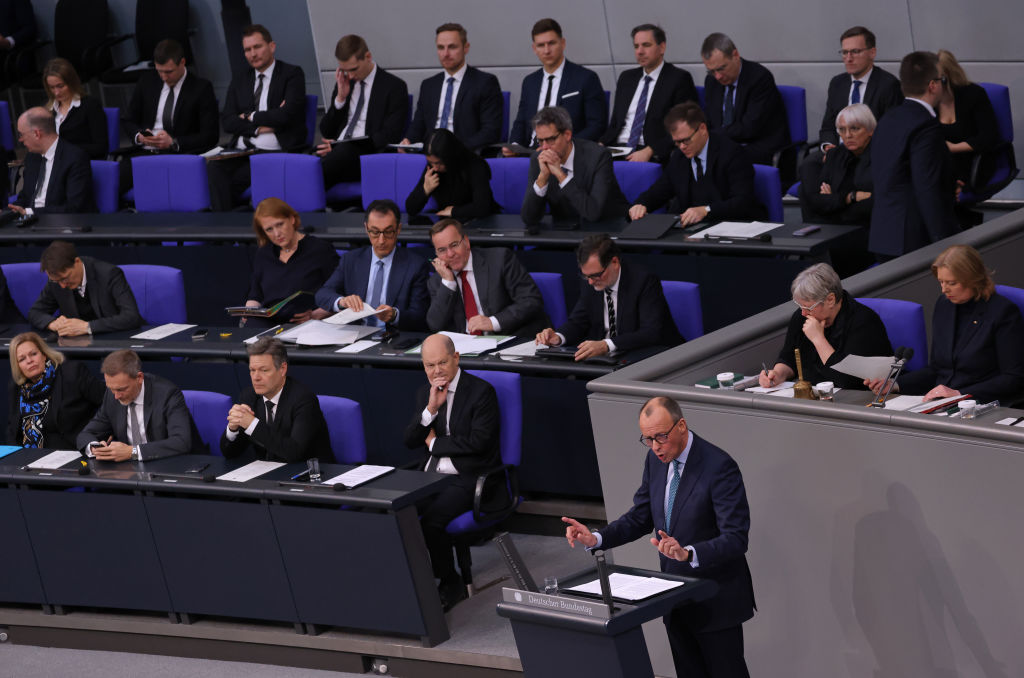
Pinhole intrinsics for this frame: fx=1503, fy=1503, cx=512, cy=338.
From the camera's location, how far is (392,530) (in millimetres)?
5242

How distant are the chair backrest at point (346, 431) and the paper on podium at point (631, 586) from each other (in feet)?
6.68

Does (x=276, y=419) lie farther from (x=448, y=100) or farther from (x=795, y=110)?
(x=795, y=110)

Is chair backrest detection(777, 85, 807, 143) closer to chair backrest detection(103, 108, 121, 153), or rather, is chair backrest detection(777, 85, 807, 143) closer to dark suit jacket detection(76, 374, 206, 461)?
dark suit jacket detection(76, 374, 206, 461)

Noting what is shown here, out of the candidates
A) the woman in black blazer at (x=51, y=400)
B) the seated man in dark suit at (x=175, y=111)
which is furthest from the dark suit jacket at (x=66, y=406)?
the seated man in dark suit at (x=175, y=111)

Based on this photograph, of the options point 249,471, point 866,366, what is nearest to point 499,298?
point 249,471

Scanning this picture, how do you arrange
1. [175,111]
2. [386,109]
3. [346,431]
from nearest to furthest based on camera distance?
[346,431], [386,109], [175,111]

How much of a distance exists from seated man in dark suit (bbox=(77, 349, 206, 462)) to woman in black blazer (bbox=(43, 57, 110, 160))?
390 cm

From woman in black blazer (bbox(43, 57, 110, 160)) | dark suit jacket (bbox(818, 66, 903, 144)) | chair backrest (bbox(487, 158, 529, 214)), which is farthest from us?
woman in black blazer (bbox(43, 57, 110, 160))

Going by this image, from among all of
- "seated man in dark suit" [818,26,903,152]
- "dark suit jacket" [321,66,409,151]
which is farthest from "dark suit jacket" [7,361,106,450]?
"seated man in dark suit" [818,26,903,152]

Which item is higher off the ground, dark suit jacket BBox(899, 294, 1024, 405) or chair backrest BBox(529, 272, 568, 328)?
chair backrest BBox(529, 272, 568, 328)

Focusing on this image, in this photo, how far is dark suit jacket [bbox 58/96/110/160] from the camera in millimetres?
9695

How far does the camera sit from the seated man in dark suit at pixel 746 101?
8.04 m

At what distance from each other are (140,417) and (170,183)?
297 centimetres

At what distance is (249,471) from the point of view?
5.65 meters
